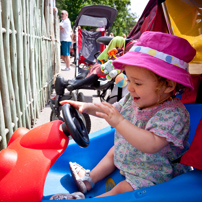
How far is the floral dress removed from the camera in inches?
40.4

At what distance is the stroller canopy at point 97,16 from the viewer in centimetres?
471

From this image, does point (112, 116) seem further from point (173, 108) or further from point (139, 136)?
point (173, 108)

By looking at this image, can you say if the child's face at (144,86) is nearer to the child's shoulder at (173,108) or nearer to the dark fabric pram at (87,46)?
the child's shoulder at (173,108)

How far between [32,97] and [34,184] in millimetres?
2052

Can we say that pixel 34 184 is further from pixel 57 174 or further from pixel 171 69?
pixel 171 69

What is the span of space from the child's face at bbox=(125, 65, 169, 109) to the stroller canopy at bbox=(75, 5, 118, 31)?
13.0ft

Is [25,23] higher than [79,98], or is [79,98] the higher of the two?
[25,23]

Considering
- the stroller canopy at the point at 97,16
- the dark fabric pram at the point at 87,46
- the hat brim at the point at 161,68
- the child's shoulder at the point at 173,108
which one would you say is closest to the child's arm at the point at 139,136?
the child's shoulder at the point at 173,108

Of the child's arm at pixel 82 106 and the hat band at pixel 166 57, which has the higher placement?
the hat band at pixel 166 57

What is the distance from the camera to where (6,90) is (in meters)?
1.83

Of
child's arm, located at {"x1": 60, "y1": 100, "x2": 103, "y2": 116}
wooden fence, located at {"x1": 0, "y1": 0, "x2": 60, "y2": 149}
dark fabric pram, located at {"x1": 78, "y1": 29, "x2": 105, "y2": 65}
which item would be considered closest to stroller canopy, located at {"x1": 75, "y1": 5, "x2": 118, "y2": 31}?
dark fabric pram, located at {"x1": 78, "y1": 29, "x2": 105, "y2": 65}

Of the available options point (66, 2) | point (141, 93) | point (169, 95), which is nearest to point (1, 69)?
point (141, 93)

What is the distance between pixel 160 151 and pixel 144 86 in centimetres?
35

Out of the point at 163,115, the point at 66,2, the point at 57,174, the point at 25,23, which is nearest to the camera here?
Answer: the point at 163,115
